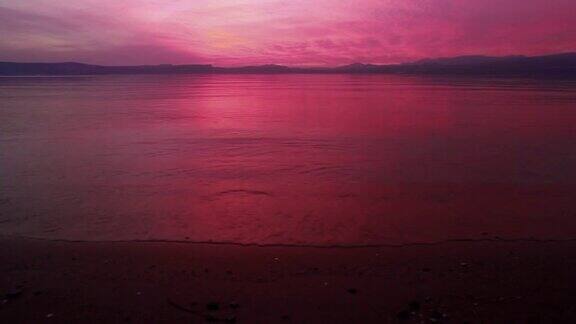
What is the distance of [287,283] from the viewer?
6.41 m

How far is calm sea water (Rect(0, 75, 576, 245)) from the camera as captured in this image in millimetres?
9047

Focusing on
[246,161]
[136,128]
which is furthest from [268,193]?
[136,128]

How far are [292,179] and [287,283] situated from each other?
21.6 ft

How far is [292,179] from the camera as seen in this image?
12.9m

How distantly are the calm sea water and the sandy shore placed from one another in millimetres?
839

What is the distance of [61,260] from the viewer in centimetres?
732

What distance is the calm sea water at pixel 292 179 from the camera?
9047mm

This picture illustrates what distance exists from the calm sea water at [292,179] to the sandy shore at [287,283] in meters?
0.84

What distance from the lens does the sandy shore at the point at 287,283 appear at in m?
5.61

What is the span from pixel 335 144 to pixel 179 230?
10119mm

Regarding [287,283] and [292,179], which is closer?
[287,283]

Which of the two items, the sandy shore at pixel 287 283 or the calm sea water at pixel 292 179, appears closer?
the sandy shore at pixel 287 283

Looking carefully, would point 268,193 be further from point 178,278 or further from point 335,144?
point 335,144

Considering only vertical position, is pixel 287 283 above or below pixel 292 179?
below
